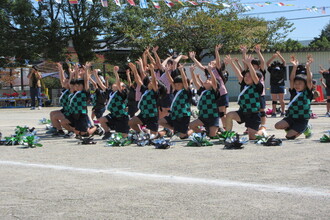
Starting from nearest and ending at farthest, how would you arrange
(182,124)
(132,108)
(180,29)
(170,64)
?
(182,124)
(170,64)
(132,108)
(180,29)

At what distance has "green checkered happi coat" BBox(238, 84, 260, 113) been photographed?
10.4 m

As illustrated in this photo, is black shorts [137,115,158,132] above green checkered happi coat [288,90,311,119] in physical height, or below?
below

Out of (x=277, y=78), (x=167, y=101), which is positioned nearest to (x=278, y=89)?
(x=277, y=78)

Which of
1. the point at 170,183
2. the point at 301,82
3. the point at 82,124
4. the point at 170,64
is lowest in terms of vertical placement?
the point at 170,183

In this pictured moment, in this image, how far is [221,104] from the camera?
1199 centimetres

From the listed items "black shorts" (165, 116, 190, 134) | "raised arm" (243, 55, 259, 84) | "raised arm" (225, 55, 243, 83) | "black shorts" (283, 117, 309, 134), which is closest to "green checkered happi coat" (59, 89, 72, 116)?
"black shorts" (165, 116, 190, 134)

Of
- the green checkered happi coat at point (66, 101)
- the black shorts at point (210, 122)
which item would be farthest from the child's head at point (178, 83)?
the green checkered happi coat at point (66, 101)

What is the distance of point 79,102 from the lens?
11922 millimetres

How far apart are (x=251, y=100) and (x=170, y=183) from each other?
465 centimetres

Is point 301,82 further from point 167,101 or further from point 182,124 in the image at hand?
point 167,101

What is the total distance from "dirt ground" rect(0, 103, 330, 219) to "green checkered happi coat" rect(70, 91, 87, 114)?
101 inches

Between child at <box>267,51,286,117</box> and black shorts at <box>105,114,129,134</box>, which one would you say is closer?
black shorts at <box>105,114,129,134</box>

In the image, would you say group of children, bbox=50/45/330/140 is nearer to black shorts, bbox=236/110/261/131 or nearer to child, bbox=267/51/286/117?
black shorts, bbox=236/110/261/131

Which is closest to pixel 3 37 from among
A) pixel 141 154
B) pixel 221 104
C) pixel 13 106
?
pixel 13 106
